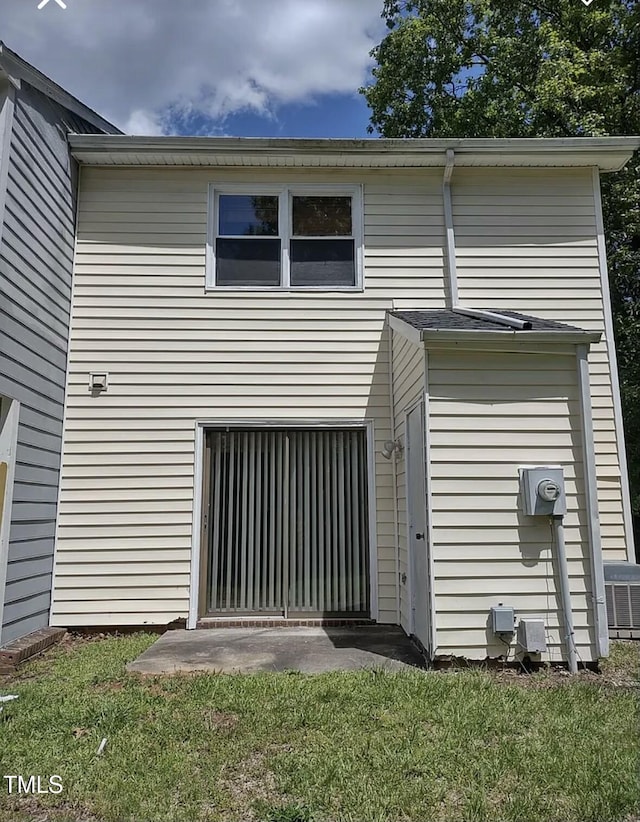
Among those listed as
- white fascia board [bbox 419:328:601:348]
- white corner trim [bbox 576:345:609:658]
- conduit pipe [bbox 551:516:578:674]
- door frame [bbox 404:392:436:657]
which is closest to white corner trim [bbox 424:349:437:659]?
door frame [bbox 404:392:436:657]

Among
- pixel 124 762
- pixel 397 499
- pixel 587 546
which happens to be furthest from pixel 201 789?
pixel 397 499

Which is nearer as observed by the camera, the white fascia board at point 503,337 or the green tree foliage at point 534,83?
the white fascia board at point 503,337

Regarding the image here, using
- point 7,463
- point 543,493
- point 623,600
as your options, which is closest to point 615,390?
point 623,600

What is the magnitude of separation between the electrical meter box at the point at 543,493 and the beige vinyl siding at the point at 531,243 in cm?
245

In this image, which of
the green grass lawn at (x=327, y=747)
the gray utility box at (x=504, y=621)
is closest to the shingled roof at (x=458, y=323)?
the gray utility box at (x=504, y=621)

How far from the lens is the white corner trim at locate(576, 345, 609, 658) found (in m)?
4.29

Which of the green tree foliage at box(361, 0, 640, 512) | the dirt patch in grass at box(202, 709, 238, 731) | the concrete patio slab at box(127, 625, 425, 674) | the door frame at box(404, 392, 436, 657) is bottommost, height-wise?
the dirt patch in grass at box(202, 709, 238, 731)

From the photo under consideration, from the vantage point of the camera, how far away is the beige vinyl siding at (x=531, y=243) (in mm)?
6410

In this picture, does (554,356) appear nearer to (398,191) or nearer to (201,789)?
(398,191)

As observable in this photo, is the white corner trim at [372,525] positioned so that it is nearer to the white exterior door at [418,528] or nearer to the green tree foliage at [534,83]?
the white exterior door at [418,528]

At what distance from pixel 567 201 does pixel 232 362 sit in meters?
4.30

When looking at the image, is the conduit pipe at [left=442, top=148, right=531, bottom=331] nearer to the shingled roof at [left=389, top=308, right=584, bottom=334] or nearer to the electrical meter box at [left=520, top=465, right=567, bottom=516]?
the shingled roof at [left=389, top=308, right=584, bottom=334]

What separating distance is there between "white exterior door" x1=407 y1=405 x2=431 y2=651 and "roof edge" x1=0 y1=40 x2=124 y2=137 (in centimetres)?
446

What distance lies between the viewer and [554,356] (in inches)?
183
